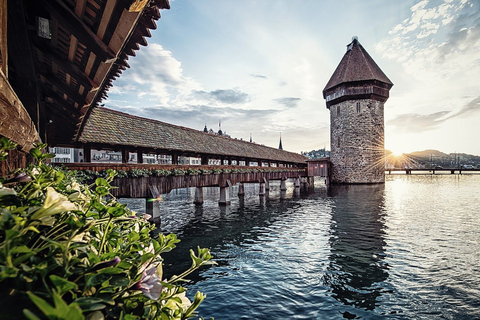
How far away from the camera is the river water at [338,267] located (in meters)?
5.64

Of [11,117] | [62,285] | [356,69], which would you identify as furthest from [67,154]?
[62,285]

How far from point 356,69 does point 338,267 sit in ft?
130

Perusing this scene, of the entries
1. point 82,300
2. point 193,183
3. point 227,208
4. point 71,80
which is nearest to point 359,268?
point 82,300

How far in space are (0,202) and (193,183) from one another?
53.3 ft

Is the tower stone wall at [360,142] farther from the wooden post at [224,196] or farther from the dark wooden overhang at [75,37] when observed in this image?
the dark wooden overhang at [75,37]

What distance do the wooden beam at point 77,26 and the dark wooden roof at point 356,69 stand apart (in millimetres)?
40489

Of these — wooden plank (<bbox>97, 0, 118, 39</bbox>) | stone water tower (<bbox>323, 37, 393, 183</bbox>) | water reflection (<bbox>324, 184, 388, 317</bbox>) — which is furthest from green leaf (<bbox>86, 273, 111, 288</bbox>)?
stone water tower (<bbox>323, 37, 393, 183</bbox>)

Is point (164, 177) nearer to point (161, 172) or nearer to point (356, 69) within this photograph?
point (161, 172)

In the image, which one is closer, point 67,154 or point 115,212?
point 115,212

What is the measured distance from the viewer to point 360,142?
3916 centimetres

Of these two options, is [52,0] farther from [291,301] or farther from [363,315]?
[363,315]

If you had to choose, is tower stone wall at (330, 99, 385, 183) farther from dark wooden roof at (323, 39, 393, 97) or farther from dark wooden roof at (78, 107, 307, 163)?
dark wooden roof at (78, 107, 307, 163)

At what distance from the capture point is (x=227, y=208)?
19891 mm

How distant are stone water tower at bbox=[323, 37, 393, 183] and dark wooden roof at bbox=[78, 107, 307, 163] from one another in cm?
2057
